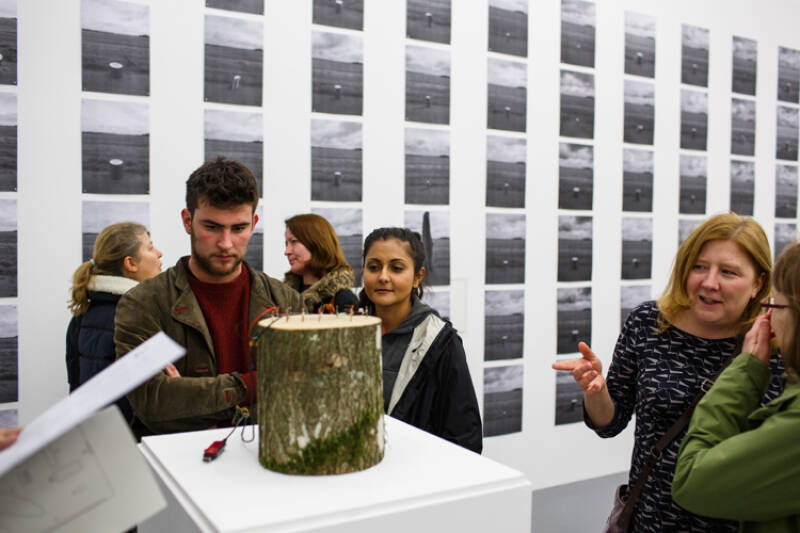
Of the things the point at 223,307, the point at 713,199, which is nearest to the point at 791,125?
the point at 713,199

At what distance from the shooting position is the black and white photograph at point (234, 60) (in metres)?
3.23

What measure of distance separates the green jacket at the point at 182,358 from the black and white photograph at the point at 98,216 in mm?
1292

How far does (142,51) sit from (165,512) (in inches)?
98.1

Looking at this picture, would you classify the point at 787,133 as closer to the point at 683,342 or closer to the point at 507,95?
the point at 507,95

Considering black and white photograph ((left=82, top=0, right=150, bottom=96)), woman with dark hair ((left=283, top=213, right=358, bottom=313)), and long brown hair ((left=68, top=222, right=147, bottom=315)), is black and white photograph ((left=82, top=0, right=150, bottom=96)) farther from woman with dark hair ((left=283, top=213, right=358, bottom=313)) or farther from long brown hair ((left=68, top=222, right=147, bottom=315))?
woman with dark hair ((left=283, top=213, right=358, bottom=313))

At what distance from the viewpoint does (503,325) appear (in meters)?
4.07

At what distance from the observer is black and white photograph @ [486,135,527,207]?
398 centimetres

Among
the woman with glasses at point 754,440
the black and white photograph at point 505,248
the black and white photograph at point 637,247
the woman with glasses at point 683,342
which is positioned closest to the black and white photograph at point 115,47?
the black and white photograph at point 505,248

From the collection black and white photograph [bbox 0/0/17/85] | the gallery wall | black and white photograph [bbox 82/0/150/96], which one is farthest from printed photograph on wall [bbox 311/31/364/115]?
black and white photograph [bbox 0/0/17/85]

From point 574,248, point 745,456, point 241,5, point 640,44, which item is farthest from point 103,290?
point 640,44

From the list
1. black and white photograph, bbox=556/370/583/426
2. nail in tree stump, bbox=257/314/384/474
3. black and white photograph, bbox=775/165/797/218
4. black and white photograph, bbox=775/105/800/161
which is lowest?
black and white photograph, bbox=556/370/583/426

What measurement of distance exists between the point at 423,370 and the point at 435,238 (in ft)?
6.01

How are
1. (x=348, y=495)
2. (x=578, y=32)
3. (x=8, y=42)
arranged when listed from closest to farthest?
(x=348, y=495), (x=8, y=42), (x=578, y=32)

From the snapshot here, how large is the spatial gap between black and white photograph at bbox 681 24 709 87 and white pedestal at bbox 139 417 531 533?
4.20 m
